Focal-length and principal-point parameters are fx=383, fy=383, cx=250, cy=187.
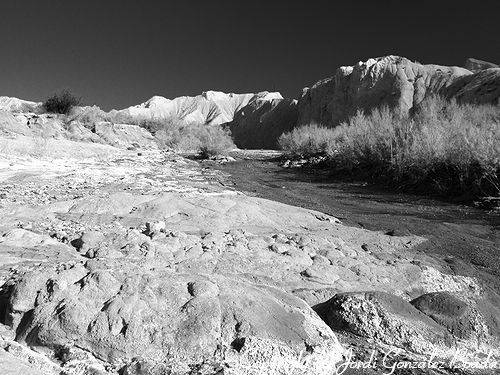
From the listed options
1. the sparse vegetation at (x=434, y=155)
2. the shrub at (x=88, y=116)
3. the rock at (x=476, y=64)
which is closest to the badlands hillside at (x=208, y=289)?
the sparse vegetation at (x=434, y=155)

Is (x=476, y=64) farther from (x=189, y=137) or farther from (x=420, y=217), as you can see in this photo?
(x=420, y=217)

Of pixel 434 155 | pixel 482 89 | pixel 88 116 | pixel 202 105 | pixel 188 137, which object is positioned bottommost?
pixel 434 155

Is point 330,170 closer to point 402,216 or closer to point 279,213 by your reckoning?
point 402,216

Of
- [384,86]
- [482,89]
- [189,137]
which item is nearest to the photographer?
[189,137]

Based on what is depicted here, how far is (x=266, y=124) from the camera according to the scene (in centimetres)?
6322

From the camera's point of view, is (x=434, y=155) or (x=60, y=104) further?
(x=60, y=104)

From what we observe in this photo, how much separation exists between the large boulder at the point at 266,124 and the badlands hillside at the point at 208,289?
52.0 m

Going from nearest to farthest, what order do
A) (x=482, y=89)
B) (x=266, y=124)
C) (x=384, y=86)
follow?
(x=482, y=89) → (x=384, y=86) → (x=266, y=124)

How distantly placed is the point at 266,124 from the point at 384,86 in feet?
76.0

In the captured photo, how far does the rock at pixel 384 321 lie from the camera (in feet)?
7.68

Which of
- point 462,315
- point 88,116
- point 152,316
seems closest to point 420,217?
point 462,315

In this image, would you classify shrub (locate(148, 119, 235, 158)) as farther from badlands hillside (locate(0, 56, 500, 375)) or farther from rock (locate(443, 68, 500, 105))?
rock (locate(443, 68, 500, 105))

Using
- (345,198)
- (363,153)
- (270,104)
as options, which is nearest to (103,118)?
(363,153)

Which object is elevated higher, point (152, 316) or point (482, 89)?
point (482, 89)
